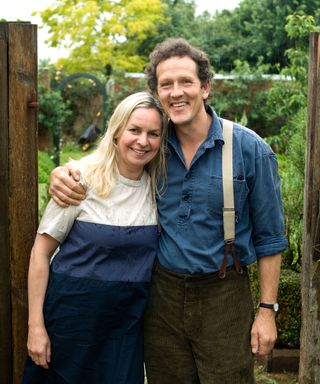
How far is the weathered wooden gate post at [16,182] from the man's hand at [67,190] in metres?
0.22

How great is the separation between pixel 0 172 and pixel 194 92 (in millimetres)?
993

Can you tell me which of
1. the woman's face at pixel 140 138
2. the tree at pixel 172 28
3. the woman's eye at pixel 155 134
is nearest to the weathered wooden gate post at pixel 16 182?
the woman's face at pixel 140 138

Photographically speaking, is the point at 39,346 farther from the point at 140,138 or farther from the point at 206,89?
the point at 206,89

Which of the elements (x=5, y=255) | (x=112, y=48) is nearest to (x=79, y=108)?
(x=112, y=48)

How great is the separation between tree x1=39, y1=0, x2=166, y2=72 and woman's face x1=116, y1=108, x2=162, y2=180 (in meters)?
21.2

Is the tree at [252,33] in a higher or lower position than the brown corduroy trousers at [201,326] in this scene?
higher

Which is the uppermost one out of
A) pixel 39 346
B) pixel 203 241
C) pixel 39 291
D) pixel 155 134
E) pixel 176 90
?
pixel 176 90

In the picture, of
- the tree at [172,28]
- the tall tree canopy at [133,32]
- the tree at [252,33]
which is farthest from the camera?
the tree at [172,28]

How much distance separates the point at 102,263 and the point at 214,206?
22.7 inches

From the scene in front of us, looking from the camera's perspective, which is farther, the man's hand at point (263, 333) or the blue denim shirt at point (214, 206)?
the man's hand at point (263, 333)

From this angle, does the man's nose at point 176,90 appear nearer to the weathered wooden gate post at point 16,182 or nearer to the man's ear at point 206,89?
the man's ear at point 206,89

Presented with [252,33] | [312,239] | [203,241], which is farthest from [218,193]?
[252,33]

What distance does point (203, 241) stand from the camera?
3148 mm

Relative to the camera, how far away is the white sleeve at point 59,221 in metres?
3.10
